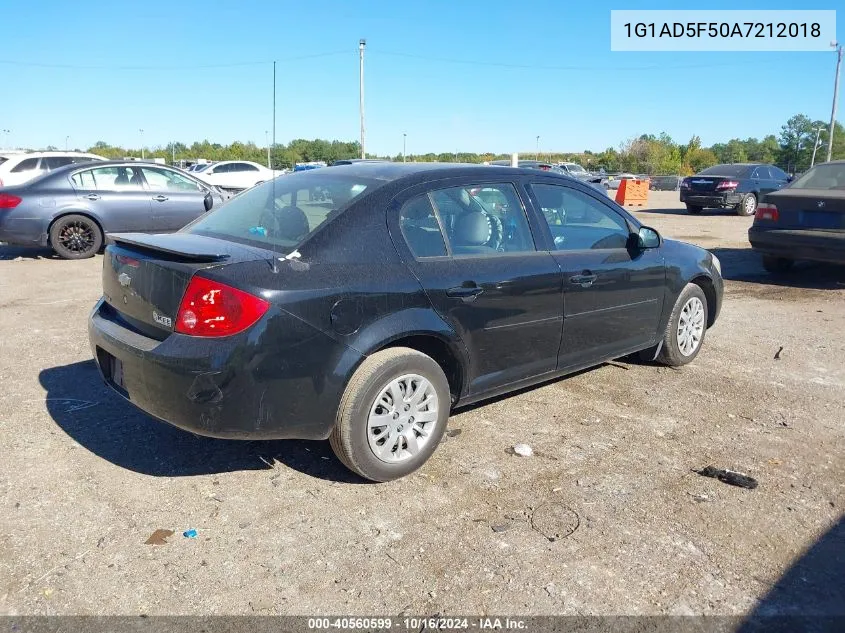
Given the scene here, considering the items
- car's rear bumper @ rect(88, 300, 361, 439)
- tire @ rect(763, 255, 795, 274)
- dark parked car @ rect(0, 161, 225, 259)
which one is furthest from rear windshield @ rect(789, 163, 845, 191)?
dark parked car @ rect(0, 161, 225, 259)

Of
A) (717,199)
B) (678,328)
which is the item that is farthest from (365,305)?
(717,199)

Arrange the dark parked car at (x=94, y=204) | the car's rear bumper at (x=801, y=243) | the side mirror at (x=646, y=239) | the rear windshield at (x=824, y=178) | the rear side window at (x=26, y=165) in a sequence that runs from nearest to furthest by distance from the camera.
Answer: the side mirror at (x=646, y=239) → the car's rear bumper at (x=801, y=243) → the rear windshield at (x=824, y=178) → the dark parked car at (x=94, y=204) → the rear side window at (x=26, y=165)

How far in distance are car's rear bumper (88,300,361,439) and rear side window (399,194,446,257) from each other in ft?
2.39

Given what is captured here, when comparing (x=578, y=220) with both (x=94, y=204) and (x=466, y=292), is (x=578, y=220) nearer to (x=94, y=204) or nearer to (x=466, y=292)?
(x=466, y=292)

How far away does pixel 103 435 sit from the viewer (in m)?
4.07

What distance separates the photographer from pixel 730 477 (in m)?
3.64

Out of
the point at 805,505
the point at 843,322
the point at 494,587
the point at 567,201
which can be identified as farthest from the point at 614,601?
the point at 843,322

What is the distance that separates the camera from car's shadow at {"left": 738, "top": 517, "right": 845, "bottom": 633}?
2531 millimetres

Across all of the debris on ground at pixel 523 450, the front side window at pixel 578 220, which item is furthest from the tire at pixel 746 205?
the debris on ground at pixel 523 450

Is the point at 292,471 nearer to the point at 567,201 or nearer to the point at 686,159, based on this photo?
the point at 567,201

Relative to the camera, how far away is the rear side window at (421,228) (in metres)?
3.66

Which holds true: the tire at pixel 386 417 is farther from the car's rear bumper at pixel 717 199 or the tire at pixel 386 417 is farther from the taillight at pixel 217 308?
the car's rear bumper at pixel 717 199

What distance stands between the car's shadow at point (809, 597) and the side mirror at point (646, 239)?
232cm

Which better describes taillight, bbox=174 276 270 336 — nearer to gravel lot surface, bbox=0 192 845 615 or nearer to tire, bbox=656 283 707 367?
gravel lot surface, bbox=0 192 845 615
